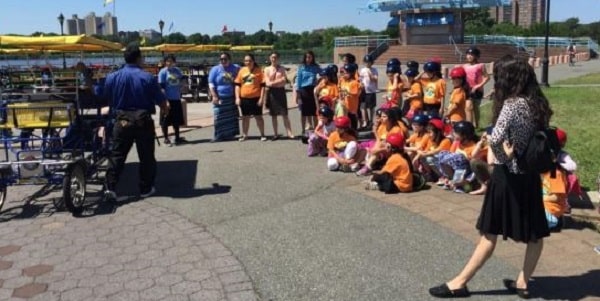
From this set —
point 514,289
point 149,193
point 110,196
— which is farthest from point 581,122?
point 110,196

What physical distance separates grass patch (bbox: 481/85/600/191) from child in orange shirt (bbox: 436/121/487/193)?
1453 millimetres

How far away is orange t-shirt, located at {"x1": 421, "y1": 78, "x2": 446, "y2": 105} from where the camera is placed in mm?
9711

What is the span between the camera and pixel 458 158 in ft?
24.2

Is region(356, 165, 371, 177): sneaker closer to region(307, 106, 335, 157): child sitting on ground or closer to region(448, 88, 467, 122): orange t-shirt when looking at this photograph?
region(307, 106, 335, 157): child sitting on ground

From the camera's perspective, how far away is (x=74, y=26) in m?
48.6

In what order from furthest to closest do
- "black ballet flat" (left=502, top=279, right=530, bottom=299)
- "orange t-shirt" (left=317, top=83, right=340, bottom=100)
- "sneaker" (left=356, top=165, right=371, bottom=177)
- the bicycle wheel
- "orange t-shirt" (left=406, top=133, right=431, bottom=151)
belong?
"orange t-shirt" (left=317, top=83, right=340, bottom=100), "sneaker" (left=356, top=165, right=371, bottom=177), "orange t-shirt" (left=406, top=133, right=431, bottom=151), the bicycle wheel, "black ballet flat" (left=502, top=279, right=530, bottom=299)

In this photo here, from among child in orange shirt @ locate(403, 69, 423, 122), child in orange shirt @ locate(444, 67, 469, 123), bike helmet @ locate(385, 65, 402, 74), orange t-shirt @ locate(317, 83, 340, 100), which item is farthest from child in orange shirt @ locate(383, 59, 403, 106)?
child in orange shirt @ locate(444, 67, 469, 123)

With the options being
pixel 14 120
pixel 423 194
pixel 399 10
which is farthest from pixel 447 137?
pixel 399 10

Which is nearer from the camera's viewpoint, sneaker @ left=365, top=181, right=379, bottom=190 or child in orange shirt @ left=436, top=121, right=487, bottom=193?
child in orange shirt @ left=436, top=121, right=487, bottom=193

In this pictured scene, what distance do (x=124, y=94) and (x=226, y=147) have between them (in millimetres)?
3949

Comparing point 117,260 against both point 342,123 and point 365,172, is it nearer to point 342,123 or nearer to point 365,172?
point 365,172


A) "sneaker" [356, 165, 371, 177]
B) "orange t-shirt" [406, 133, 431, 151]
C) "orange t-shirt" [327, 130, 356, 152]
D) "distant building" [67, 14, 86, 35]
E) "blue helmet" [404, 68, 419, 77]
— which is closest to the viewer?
"orange t-shirt" [406, 133, 431, 151]

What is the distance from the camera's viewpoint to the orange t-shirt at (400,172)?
749cm

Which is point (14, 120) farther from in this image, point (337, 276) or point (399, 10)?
point (399, 10)
